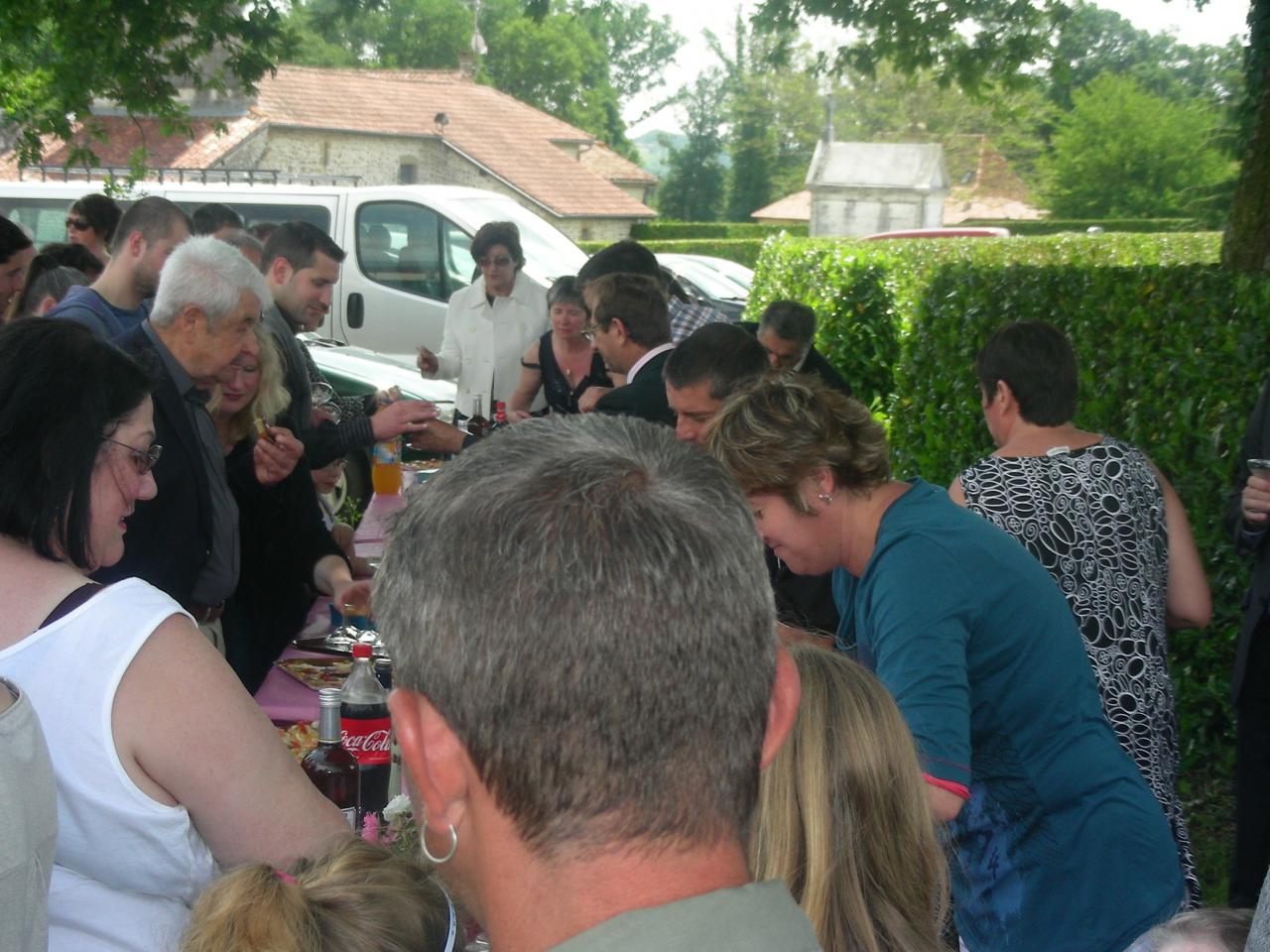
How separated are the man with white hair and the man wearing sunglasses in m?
1.27

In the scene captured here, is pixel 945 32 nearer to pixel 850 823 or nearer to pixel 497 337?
pixel 497 337

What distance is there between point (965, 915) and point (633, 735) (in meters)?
1.79

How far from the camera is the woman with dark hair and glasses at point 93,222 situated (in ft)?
25.6

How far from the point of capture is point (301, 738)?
9.86 ft

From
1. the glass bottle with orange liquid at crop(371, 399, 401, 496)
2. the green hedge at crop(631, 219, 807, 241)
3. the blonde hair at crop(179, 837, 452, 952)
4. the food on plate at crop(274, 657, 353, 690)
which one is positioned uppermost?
the green hedge at crop(631, 219, 807, 241)

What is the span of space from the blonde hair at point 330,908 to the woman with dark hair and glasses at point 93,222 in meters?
7.02

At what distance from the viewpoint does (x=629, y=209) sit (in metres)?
41.6

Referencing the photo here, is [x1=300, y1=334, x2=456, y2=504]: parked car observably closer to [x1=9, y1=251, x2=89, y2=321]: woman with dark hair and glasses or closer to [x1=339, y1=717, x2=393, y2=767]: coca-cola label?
[x1=9, y1=251, x2=89, y2=321]: woman with dark hair and glasses

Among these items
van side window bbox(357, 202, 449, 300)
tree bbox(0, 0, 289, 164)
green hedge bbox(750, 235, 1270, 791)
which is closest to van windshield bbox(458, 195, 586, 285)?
van side window bbox(357, 202, 449, 300)

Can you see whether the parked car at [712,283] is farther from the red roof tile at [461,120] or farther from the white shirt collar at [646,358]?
the red roof tile at [461,120]

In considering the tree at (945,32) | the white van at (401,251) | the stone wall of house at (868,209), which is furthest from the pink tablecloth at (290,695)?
the stone wall of house at (868,209)

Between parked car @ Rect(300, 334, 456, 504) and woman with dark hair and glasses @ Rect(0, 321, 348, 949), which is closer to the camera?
woman with dark hair and glasses @ Rect(0, 321, 348, 949)

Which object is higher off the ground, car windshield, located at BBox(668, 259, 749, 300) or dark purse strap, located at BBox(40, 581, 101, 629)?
car windshield, located at BBox(668, 259, 749, 300)

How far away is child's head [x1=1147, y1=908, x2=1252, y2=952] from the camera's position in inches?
66.4
